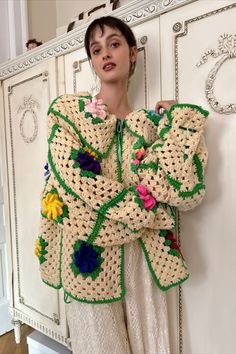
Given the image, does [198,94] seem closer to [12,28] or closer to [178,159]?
[178,159]

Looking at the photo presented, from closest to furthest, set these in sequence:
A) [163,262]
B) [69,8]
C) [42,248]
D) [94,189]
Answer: [94,189]
[163,262]
[42,248]
[69,8]

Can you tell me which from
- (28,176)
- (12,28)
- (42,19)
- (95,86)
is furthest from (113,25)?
(42,19)

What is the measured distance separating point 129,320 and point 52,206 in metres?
0.44

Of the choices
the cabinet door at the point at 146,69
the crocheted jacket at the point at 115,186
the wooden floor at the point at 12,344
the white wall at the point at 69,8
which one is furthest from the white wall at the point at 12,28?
the wooden floor at the point at 12,344

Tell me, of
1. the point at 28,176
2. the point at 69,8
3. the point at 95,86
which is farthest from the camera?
the point at 69,8

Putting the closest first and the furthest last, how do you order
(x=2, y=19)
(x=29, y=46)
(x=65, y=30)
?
(x=65, y=30), (x=29, y=46), (x=2, y=19)

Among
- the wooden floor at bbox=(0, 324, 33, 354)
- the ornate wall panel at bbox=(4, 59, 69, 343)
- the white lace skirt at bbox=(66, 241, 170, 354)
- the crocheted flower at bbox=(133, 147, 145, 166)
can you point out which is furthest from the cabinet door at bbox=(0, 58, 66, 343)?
the crocheted flower at bbox=(133, 147, 145, 166)

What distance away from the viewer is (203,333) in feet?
3.19

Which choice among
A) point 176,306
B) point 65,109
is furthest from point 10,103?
point 176,306

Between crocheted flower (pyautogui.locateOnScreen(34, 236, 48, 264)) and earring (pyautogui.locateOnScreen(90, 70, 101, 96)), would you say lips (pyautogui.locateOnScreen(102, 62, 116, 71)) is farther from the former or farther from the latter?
crocheted flower (pyautogui.locateOnScreen(34, 236, 48, 264))

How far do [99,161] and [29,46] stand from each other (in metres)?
0.99

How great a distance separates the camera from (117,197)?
0.79 meters

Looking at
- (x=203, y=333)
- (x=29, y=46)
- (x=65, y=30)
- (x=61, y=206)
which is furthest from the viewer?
(x=29, y=46)

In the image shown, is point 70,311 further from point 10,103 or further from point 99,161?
point 10,103
